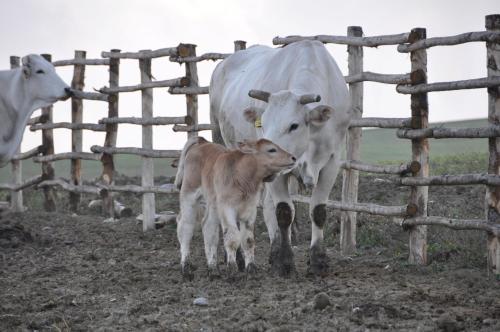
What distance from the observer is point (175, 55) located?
501 inches

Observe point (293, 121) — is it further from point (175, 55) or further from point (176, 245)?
point (175, 55)

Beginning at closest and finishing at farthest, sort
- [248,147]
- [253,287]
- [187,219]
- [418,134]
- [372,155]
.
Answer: [253,287], [248,147], [187,219], [418,134], [372,155]

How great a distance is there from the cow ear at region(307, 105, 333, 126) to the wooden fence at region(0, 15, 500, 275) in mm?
1489

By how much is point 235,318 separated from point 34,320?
1625 mm

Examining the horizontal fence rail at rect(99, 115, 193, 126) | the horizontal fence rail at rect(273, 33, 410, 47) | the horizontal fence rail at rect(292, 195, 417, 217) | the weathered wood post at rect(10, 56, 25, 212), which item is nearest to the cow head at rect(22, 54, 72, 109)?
the horizontal fence rail at rect(99, 115, 193, 126)

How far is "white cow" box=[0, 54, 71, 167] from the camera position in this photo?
1220 cm

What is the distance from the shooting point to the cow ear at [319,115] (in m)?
7.54

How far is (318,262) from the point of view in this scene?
7.98m

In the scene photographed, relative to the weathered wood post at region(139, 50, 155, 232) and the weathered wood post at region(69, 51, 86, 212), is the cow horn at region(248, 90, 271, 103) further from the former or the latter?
the weathered wood post at region(69, 51, 86, 212)

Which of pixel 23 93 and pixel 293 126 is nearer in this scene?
pixel 293 126

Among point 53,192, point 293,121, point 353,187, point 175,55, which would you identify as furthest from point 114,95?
point 293,121

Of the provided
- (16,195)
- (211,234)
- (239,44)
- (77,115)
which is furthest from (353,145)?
(16,195)

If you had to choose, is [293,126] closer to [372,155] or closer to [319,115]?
[319,115]

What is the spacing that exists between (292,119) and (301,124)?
4.5 inches
